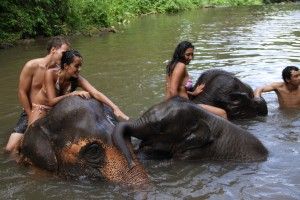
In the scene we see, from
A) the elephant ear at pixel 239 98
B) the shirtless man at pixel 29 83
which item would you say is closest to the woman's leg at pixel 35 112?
the shirtless man at pixel 29 83

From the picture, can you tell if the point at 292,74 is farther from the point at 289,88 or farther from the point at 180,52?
the point at 180,52

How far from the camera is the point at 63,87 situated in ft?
18.7

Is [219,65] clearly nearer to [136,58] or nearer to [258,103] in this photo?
[136,58]

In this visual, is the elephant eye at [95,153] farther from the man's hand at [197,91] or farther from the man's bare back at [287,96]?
the man's bare back at [287,96]

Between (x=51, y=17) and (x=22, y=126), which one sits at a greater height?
(x=51, y=17)

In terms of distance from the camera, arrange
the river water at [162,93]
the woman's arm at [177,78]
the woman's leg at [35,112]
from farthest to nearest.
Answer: the woman's arm at [177,78], the woman's leg at [35,112], the river water at [162,93]

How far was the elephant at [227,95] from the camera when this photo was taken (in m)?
6.89

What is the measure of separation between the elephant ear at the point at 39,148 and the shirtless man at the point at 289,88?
405cm

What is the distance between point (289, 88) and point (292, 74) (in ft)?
0.80

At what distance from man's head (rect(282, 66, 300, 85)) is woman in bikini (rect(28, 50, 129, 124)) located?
3.22 m

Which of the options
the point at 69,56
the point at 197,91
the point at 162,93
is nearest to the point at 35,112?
the point at 69,56

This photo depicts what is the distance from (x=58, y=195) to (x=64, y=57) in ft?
5.03

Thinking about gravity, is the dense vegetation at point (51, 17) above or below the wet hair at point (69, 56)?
Result: below

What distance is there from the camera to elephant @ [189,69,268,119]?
6887mm
